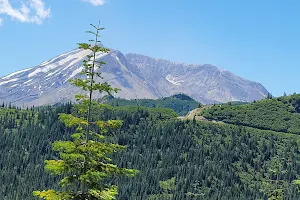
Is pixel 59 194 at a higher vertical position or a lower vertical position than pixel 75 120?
lower

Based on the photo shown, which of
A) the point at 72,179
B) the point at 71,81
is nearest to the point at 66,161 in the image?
the point at 72,179

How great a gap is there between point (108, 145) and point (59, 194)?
448 centimetres

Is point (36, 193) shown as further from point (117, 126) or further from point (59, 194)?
point (117, 126)

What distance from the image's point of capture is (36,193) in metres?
27.3

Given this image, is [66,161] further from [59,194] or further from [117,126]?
[117,126]

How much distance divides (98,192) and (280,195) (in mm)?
39798

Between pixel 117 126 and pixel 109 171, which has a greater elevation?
pixel 117 126

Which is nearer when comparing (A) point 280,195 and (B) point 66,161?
(B) point 66,161

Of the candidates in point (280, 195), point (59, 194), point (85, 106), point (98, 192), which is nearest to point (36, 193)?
point (59, 194)

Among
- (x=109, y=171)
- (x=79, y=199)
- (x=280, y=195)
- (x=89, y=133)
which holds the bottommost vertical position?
(x=280, y=195)

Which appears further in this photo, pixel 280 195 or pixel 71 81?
pixel 280 195

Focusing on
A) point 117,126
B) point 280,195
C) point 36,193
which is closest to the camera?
point 36,193

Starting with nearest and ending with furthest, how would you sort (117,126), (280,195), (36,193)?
(36,193)
(117,126)
(280,195)

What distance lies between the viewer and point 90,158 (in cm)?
2811
